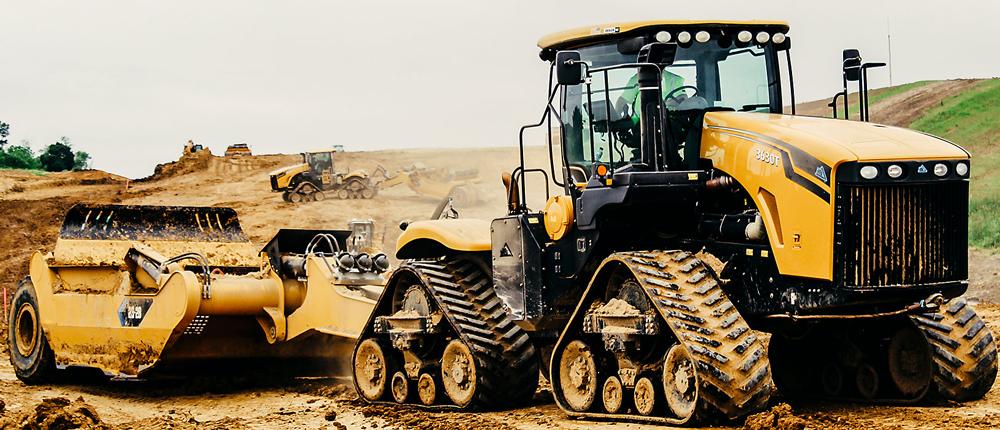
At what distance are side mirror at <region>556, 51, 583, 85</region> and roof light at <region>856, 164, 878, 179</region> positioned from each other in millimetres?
2212

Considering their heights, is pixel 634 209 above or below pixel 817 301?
above

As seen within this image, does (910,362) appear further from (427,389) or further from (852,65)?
(427,389)

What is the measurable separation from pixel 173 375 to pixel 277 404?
213 centimetres

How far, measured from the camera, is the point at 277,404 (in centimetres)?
Answer: 1292

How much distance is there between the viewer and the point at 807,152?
912cm

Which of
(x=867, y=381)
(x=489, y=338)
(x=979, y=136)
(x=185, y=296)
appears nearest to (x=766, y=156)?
(x=867, y=381)

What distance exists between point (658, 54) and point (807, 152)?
5.45 ft

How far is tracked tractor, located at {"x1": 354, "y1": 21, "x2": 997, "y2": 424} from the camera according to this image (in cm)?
902

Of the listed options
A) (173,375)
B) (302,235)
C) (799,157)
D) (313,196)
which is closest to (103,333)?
(173,375)

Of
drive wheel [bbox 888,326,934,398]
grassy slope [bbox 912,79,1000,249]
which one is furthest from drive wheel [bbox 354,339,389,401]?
grassy slope [bbox 912,79,1000,249]

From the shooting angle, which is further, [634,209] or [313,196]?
[313,196]

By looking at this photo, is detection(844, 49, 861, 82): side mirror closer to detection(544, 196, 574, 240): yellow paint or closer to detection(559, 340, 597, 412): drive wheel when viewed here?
detection(544, 196, 574, 240): yellow paint

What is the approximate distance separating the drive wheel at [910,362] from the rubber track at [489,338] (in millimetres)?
2938

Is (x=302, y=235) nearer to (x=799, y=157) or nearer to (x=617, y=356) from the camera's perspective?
(x=617, y=356)
